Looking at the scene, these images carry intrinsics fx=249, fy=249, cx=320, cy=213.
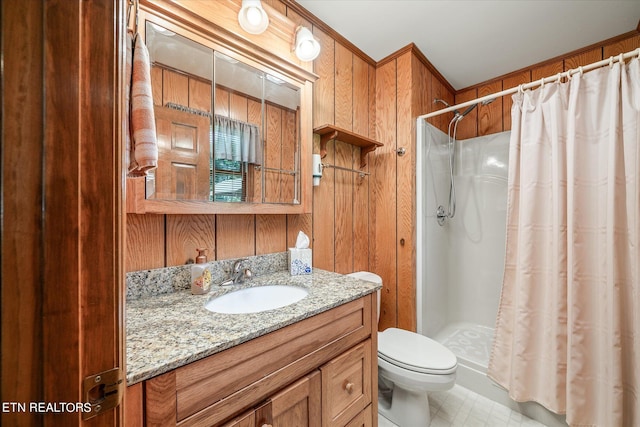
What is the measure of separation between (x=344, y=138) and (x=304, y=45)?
55 centimetres

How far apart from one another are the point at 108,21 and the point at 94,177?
21 centimetres

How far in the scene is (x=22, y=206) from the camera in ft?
0.85

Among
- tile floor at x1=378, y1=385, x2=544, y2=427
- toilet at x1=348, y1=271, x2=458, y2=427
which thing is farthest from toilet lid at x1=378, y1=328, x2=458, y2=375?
tile floor at x1=378, y1=385, x2=544, y2=427

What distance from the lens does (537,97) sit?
55.2 inches

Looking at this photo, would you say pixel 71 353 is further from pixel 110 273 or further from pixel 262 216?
pixel 262 216

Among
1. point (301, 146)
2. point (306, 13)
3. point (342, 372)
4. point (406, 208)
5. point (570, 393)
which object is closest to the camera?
point (342, 372)

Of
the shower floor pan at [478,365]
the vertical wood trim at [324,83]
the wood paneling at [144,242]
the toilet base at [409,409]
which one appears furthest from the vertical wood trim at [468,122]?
the wood paneling at [144,242]

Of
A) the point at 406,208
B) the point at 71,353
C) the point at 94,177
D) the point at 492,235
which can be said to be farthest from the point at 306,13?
the point at 492,235

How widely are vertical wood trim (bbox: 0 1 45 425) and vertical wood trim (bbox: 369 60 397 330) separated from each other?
177cm

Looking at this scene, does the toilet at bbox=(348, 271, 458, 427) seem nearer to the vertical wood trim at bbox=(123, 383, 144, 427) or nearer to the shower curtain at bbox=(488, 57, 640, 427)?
the shower curtain at bbox=(488, 57, 640, 427)

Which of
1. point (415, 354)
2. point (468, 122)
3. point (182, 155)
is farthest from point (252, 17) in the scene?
point (468, 122)

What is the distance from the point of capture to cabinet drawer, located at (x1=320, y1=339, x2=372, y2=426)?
874 mm

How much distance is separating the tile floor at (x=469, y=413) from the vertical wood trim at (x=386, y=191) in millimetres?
525

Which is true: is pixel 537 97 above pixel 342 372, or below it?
above
